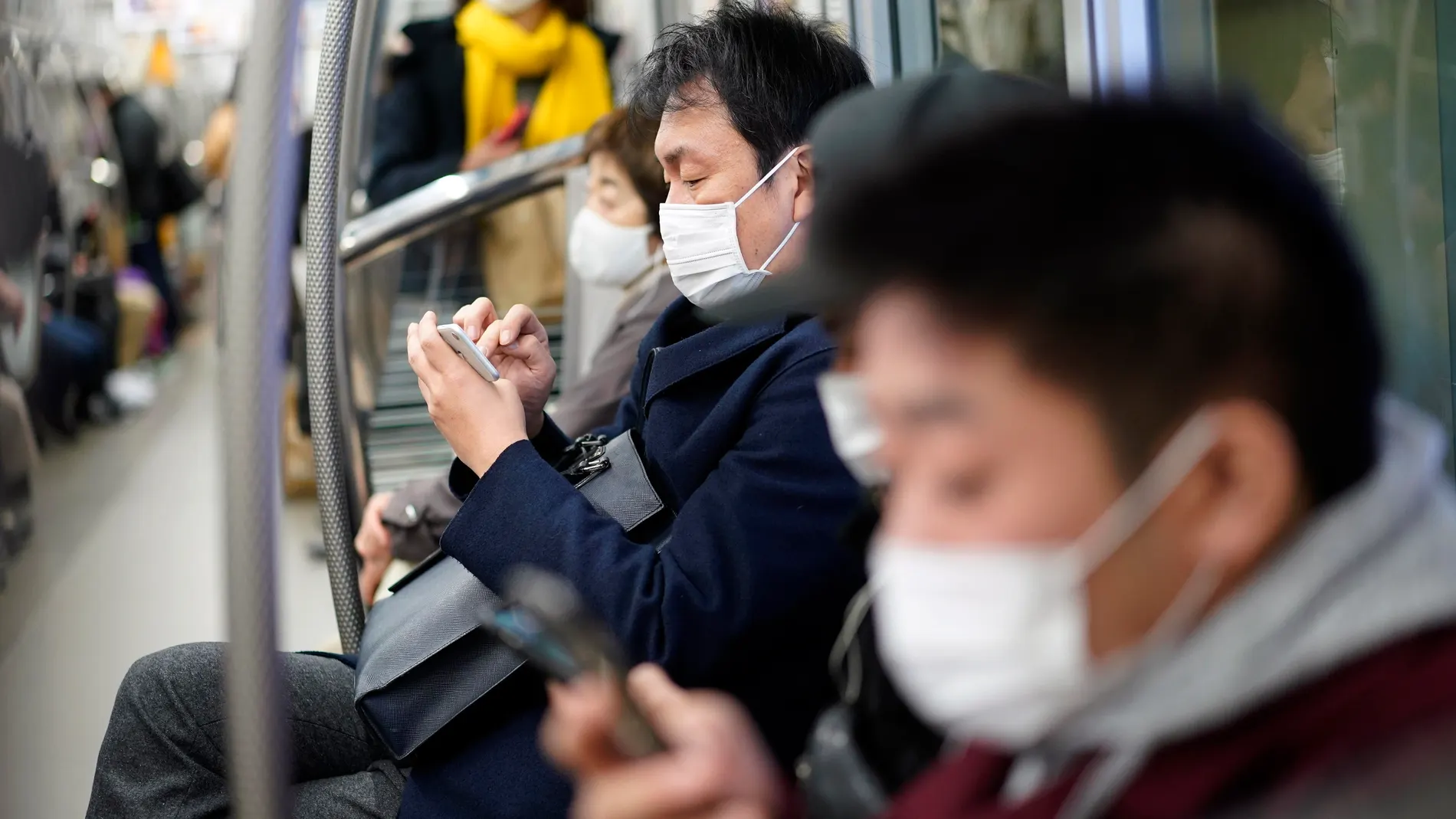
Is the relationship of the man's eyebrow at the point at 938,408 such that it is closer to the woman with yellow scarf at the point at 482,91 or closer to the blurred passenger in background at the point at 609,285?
the blurred passenger in background at the point at 609,285

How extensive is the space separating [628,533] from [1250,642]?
33.9 inches

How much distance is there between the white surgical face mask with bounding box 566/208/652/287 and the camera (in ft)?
9.02

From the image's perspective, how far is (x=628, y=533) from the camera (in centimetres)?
151

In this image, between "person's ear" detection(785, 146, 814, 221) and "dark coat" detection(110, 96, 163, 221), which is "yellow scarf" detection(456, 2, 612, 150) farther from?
"dark coat" detection(110, 96, 163, 221)

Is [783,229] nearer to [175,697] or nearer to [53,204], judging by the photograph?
[175,697]

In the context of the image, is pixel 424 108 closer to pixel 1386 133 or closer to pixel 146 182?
pixel 1386 133

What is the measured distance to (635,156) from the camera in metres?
2.62

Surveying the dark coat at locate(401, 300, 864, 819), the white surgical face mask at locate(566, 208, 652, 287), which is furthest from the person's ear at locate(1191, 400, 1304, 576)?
the white surgical face mask at locate(566, 208, 652, 287)

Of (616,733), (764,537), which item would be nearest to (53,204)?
(764,537)

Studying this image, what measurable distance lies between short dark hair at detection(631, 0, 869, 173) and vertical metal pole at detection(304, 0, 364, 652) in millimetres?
456

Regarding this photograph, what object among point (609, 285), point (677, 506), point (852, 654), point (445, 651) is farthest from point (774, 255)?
point (609, 285)

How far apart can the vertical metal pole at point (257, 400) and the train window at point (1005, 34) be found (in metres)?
1.20

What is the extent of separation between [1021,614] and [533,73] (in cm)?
406

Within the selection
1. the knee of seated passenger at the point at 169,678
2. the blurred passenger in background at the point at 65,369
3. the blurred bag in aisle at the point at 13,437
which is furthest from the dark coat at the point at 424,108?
the knee of seated passenger at the point at 169,678
